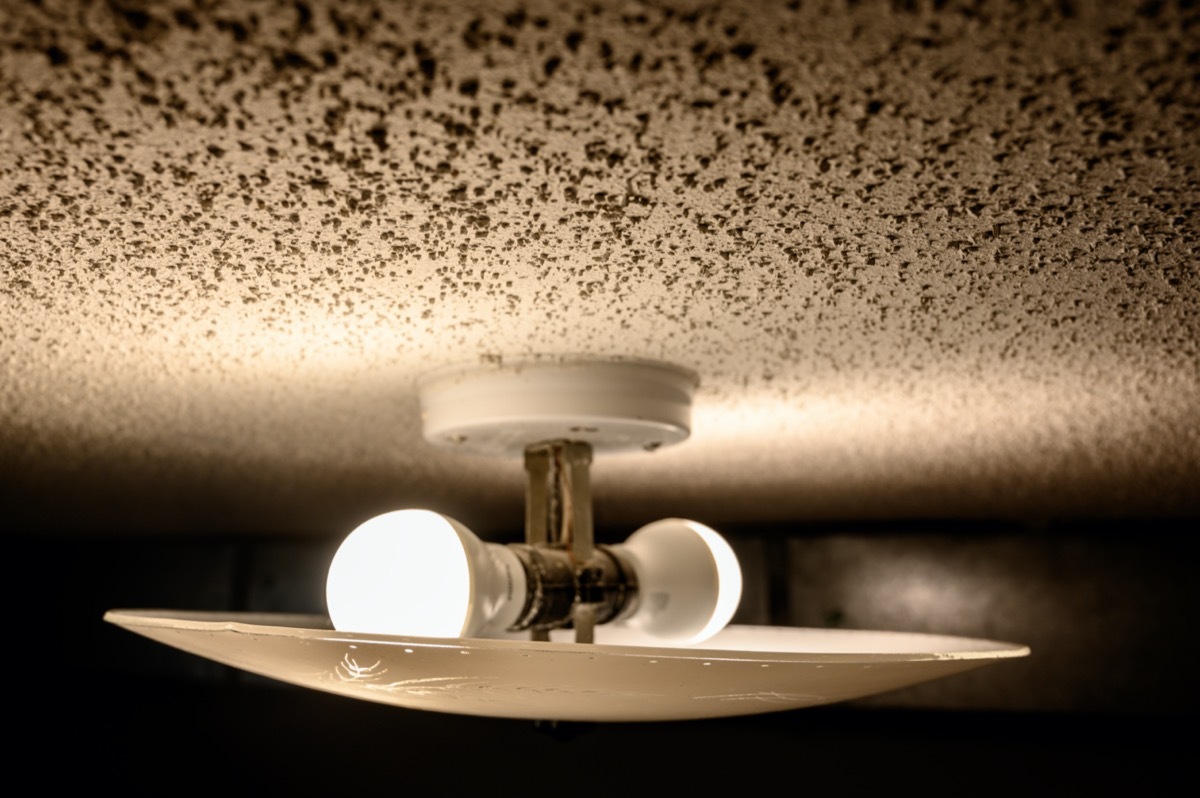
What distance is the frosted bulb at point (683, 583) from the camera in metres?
0.98

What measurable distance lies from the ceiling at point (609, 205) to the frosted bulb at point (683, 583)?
183mm

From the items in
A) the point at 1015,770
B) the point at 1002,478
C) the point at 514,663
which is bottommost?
the point at 1015,770

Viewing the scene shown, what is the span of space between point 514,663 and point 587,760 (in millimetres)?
2514

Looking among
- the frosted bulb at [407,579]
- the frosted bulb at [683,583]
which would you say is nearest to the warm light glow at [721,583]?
the frosted bulb at [683,583]

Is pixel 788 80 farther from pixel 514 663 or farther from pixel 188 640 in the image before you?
pixel 188 640

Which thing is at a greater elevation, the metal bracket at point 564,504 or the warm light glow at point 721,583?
the metal bracket at point 564,504

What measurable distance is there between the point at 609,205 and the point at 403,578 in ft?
1.04

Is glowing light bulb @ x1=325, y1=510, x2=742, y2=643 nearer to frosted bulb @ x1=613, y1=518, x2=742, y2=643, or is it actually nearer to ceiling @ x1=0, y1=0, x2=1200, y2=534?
frosted bulb @ x1=613, y1=518, x2=742, y2=643

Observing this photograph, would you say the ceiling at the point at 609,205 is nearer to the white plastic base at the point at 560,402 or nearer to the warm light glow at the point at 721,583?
the white plastic base at the point at 560,402

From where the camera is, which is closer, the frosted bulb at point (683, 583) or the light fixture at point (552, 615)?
the light fixture at point (552, 615)

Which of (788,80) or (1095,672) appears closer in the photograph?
(788,80)

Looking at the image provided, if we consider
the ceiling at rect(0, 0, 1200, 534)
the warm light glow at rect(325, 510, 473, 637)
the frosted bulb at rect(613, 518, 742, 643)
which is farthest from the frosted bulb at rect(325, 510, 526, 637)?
the frosted bulb at rect(613, 518, 742, 643)

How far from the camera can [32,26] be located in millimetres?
363

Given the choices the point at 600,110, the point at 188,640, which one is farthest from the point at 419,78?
the point at 188,640
